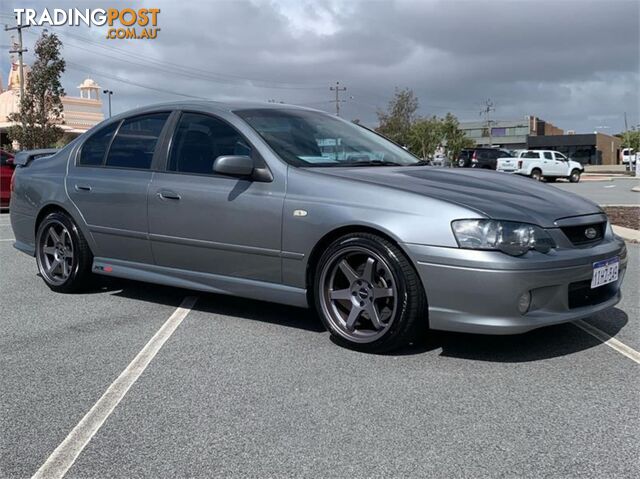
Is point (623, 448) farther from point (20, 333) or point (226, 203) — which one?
point (20, 333)

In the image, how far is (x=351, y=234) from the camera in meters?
4.07

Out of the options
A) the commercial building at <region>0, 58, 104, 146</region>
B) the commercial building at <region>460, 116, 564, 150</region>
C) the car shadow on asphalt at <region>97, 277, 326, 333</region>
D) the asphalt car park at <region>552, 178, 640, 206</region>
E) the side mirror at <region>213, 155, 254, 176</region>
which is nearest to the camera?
the side mirror at <region>213, 155, 254, 176</region>

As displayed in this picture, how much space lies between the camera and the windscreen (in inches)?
182

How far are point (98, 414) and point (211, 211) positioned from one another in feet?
5.96

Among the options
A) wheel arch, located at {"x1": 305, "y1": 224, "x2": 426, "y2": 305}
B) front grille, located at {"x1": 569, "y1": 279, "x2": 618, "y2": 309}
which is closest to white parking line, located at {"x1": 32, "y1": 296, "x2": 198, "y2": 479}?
wheel arch, located at {"x1": 305, "y1": 224, "x2": 426, "y2": 305}

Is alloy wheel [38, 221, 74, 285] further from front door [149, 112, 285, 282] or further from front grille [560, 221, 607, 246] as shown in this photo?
front grille [560, 221, 607, 246]

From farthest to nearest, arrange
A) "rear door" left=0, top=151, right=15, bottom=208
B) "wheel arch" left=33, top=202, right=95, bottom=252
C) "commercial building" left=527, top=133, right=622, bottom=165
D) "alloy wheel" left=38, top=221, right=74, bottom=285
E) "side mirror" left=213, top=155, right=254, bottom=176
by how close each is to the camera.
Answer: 1. "commercial building" left=527, top=133, right=622, bottom=165
2. "rear door" left=0, top=151, right=15, bottom=208
3. "alloy wheel" left=38, top=221, right=74, bottom=285
4. "wheel arch" left=33, top=202, right=95, bottom=252
5. "side mirror" left=213, top=155, right=254, bottom=176

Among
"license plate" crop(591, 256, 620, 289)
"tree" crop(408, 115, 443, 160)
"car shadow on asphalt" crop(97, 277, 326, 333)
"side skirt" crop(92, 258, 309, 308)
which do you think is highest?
"tree" crop(408, 115, 443, 160)

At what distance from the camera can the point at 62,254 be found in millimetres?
5809

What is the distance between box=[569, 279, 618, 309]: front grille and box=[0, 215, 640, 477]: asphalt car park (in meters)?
0.31

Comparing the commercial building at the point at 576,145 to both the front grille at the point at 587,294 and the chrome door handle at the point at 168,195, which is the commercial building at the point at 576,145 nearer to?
the front grille at the point at 587,294

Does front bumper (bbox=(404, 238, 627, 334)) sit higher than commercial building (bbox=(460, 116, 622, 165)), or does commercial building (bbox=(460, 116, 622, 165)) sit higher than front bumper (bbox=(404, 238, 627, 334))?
commercial building (bbox=(460, 116, 622, 165))

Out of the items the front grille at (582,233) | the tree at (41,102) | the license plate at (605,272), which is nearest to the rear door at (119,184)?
the front grille at (582,233)

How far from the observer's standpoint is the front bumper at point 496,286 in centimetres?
361
